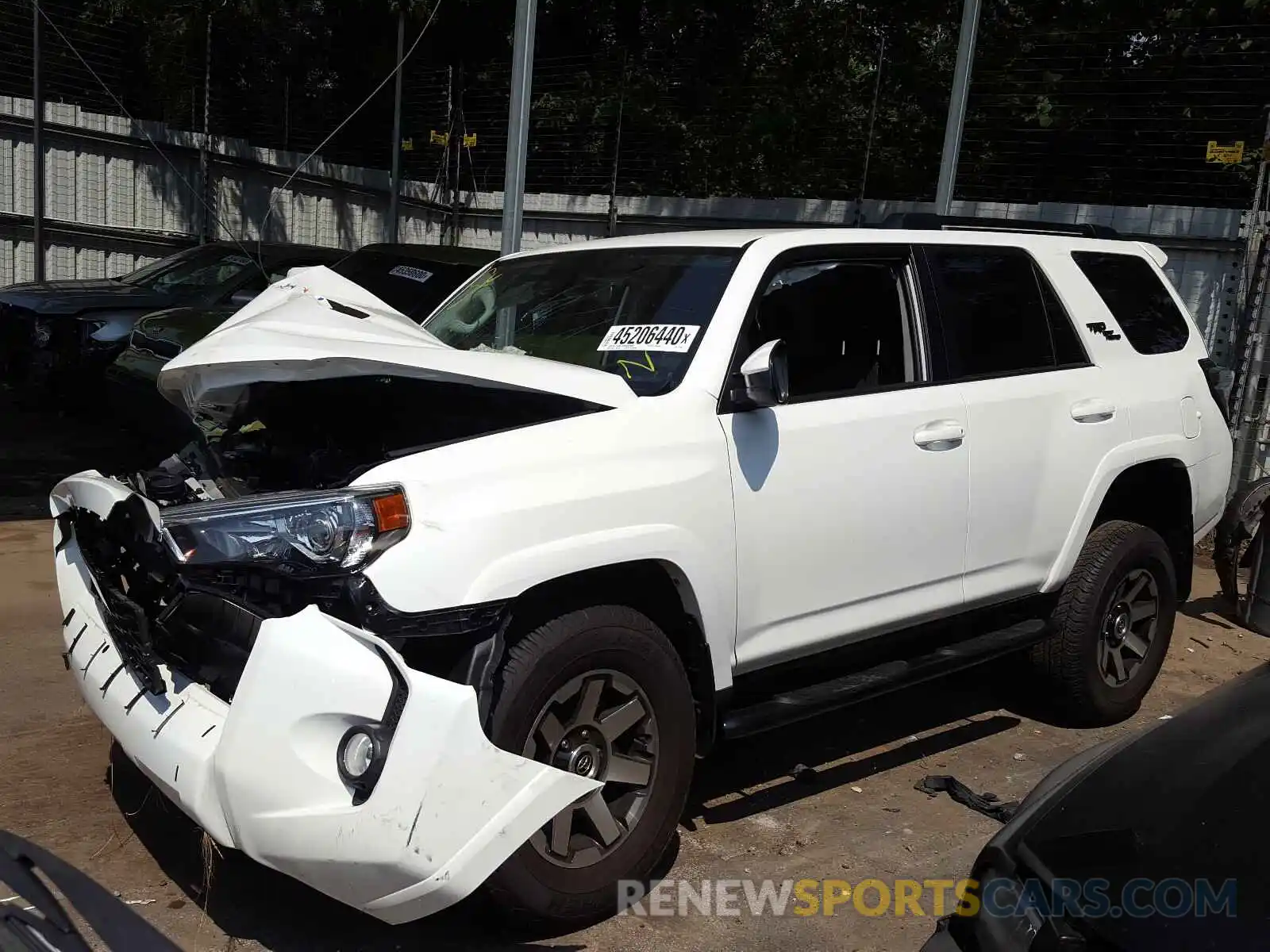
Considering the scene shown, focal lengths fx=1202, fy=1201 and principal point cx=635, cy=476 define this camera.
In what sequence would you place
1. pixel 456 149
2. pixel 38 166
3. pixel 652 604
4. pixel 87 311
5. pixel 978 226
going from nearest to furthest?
pixel 652 604 < pixel 978 226 < pixel 87 311 < pixel 38 166 < pixel 456 149

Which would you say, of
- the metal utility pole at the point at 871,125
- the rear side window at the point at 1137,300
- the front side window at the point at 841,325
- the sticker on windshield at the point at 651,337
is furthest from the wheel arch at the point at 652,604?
the metal utility pole at the point at 871,125

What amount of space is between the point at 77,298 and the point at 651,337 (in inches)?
290

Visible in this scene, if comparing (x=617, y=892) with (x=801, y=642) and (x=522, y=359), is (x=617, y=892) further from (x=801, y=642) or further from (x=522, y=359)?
(x=522, y=359)

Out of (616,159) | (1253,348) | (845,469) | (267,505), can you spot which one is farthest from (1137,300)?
(616,159)

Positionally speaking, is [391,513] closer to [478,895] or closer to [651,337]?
[478,895]

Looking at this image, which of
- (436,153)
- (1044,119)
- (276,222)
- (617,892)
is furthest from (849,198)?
(617,892)

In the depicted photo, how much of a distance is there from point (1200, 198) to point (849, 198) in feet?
12.0

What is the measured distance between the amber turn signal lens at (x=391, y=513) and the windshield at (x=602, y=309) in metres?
0.98

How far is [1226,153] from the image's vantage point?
884cm

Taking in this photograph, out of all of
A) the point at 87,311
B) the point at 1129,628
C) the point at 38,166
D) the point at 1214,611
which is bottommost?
the point at 1214,611

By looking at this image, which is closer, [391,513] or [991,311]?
[391,513]

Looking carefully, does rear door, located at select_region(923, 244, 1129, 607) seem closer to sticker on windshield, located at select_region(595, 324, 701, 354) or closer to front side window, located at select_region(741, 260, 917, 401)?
front side window, located at select_region(741, 260, 917, 401)

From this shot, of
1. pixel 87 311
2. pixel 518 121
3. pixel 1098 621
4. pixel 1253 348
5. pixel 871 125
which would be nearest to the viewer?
pixel 1098 621

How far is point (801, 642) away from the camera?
3.89m
